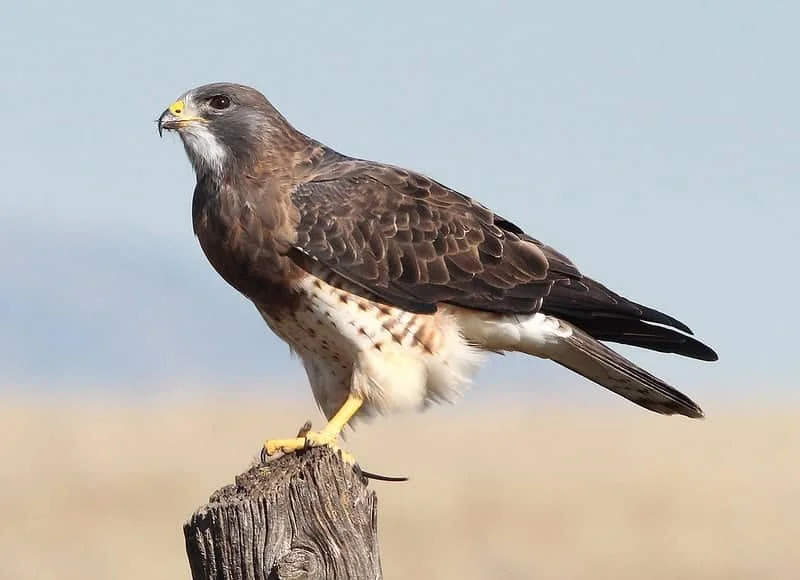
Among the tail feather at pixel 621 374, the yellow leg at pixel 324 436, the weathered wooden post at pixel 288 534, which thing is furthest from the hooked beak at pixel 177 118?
the weathered wooden post at pixel 288 534

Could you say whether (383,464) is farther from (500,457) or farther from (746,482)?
(746,482)

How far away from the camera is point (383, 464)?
94.6ft

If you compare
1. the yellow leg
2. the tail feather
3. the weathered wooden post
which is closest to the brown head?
the yellow leg

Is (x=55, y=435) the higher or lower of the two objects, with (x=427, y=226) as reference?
higher

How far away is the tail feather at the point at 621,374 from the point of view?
987 cm

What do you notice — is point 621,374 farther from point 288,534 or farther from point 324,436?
point 288,534

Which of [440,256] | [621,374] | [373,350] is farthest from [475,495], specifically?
[373,350]

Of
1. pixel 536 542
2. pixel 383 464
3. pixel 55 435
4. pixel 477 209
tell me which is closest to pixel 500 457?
pixel 383 464

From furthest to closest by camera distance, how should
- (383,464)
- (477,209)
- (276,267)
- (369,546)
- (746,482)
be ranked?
(383,464) < (746,482) < (477,209) < (276,267) < (369,546)

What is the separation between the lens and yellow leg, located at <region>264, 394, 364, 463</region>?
8430 mm

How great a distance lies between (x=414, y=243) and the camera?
9680 millimetres

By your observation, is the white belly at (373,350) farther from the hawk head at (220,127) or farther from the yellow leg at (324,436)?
the hawk head at (220,127)

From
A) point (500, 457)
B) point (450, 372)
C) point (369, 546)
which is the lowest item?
point (369, 546)

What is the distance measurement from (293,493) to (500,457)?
Result: 81.0 ft
